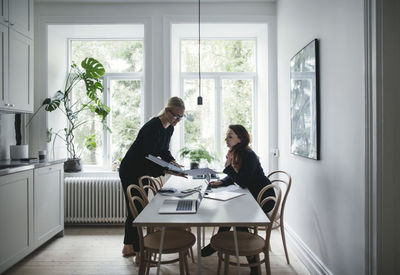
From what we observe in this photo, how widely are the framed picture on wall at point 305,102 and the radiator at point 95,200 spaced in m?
2.32

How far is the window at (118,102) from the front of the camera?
158 inches

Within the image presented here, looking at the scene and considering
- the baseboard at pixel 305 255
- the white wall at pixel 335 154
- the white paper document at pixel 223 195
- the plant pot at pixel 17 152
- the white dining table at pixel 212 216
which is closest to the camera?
the white dining table at pixel 212 216

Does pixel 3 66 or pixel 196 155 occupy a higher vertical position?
pixel 3 66

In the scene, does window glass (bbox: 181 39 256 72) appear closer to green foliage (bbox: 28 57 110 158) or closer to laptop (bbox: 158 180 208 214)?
green foliage (bbox: 28 57 110 158)

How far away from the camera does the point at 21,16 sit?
114 inches

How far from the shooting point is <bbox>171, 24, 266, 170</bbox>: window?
13.3 feet

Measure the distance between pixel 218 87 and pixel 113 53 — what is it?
1.69m

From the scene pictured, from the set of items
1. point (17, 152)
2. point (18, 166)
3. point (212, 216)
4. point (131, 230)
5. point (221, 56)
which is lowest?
point (131, 230)

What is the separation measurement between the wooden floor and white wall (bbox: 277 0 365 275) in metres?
0.28

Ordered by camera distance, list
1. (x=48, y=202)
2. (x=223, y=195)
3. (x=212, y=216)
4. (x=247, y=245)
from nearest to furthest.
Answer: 1. (x=212, y=216)
2. (x=247, y=245)
3. (x=223, y=195)
4. (x=48, y=202)

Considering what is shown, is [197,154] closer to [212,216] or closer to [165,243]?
[165,243]

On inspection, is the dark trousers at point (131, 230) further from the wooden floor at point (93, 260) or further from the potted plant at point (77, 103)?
the potted plant at point (77, 103)

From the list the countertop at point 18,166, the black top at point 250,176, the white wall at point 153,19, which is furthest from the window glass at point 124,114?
the black top at point 250,176

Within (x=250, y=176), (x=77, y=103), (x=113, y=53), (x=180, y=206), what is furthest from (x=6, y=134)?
(x=250, y=176)
